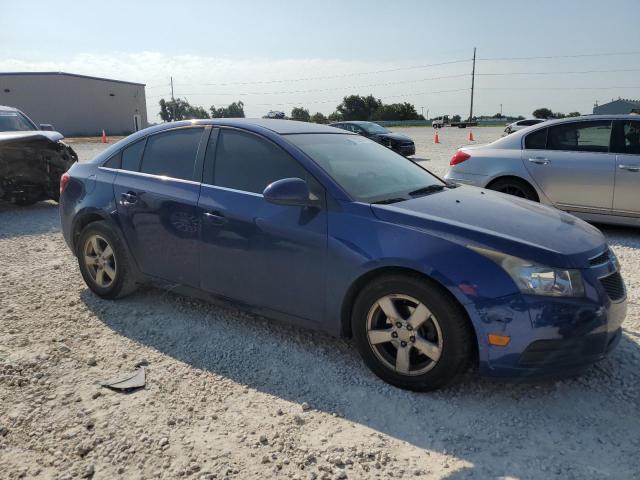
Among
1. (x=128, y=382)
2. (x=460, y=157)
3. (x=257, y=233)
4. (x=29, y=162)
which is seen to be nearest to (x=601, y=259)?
(x=257, y=233)

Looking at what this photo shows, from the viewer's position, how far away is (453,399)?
118 inches

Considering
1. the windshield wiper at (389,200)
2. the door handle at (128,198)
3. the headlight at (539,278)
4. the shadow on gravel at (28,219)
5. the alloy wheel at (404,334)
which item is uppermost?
the windshield wiper at (389,200)

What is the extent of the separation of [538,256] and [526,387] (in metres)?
0.89

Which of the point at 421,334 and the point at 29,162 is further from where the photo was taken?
the point at 29,162

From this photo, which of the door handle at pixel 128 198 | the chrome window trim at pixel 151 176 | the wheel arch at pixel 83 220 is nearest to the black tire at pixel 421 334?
the chrome window trim at pixel 151 176

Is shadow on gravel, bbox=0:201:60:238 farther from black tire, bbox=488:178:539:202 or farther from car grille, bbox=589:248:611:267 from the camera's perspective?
car grille, bbox=589:248:611:267

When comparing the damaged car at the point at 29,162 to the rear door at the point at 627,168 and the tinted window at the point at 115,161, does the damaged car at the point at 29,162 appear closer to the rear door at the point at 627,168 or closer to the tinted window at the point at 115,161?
the tinted window at the point at 115,161

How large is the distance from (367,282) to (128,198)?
7.20ft

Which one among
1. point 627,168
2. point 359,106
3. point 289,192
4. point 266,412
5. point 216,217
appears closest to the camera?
point 266,412

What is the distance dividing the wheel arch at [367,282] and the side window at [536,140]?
4906 millimetres

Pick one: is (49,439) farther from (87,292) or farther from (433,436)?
(87,292)

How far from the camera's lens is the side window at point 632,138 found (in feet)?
20.9

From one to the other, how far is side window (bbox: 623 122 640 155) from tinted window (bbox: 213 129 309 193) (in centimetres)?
497

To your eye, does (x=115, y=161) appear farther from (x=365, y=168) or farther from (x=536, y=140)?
(x=536, y=140)
